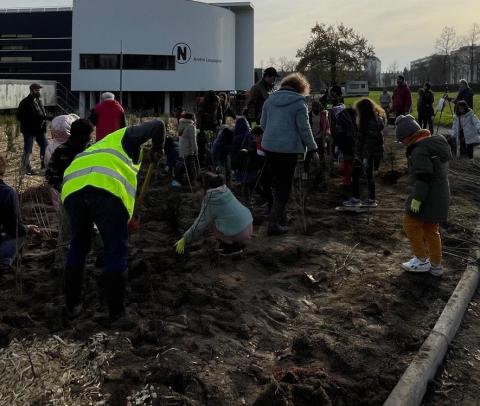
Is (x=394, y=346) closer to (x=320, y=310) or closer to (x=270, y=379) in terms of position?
(x=320, y=310)

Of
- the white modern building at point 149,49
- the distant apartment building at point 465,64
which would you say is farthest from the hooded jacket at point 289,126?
the distant apartment building at point 465,64

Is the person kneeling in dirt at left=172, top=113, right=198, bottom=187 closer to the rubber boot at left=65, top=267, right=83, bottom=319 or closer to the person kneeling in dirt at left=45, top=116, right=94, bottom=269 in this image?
the person kneeling in dirt at left=45, top=116, right=94, bottom=269

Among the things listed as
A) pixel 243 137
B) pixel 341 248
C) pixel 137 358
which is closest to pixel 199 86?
pixel 243 137

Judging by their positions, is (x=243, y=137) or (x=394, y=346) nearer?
(x=394, y=346)

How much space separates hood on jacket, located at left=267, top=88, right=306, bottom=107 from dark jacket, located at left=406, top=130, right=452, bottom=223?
4.82 feet

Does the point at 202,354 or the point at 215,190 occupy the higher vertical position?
the point at 215,190

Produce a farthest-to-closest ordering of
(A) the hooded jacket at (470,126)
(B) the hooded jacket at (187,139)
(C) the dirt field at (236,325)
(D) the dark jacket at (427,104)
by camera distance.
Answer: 1. (D) the dark jacket at (427,104)
2. (A) the hooded jacket at (470,126)
3. (B) the hooded jacket at (187,139)
4. (C) the dirt field at (236,325)

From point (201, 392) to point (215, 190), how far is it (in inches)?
93.7

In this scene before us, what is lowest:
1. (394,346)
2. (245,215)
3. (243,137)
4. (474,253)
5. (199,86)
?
(394,346)

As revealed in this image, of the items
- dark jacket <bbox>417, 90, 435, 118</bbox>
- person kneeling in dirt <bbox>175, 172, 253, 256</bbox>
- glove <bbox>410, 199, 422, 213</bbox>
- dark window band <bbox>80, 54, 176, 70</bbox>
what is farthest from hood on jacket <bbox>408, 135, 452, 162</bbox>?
dark window band <bbox>80, 54, 176, 70</bbox>

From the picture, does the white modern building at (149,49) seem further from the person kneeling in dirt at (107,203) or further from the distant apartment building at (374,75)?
the distant apartment building at (374,75)

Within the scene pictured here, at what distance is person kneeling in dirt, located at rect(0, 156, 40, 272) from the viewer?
4453 millimetres

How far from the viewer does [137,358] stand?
3123mm

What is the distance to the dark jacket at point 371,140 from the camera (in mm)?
7051
